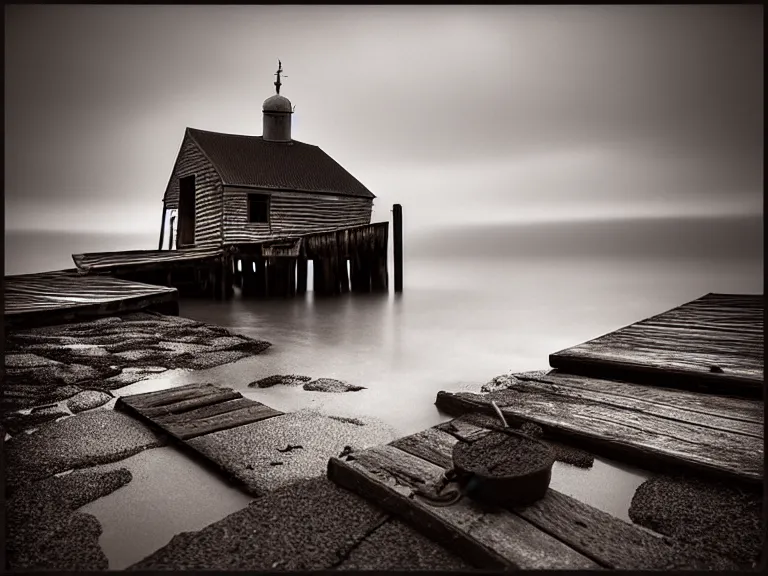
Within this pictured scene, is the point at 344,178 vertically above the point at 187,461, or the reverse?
the point at 344,178

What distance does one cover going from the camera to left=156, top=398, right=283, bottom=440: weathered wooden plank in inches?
114

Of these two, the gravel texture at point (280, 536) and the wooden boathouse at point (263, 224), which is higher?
the wooden boathouse at point (263, 224)

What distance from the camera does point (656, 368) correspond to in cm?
384

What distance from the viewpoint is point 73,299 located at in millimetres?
7324

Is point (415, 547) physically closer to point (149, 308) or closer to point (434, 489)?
point (434, 489)

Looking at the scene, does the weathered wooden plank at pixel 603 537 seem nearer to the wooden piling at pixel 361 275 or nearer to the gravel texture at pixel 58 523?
the gravel texture at pixel 58 523

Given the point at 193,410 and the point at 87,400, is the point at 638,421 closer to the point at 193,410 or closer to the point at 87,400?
the point at 193,410

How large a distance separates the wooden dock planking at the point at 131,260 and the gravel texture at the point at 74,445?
9759 millimetres

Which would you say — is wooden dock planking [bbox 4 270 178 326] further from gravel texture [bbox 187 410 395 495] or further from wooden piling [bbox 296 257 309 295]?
wooden piling [bbox 296 257 309 295]

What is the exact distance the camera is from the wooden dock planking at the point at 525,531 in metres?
1.55

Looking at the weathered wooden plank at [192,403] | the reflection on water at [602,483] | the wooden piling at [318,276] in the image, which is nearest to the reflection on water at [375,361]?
the reflection on water at [602,483]

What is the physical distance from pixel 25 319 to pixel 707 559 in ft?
24.7

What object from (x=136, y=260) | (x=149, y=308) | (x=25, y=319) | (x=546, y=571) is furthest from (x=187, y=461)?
(x=136, y=260)

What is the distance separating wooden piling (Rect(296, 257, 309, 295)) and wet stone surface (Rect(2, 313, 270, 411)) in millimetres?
8622
